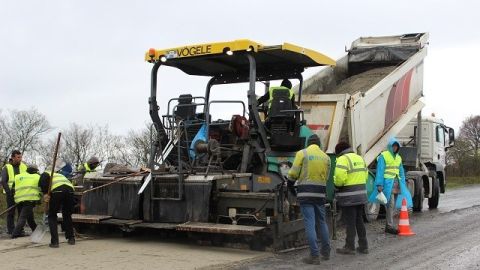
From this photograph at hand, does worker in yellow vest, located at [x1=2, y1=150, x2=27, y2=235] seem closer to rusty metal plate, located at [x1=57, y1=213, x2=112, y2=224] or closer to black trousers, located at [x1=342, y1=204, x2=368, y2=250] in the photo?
rusty metal plate, located at [x1=57, y1=213, x2=112, y2=224]

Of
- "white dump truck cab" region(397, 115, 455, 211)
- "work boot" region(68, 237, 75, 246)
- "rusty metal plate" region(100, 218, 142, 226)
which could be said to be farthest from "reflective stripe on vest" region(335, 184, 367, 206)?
"white dump truck cab" region(397, 115, 455, 211)

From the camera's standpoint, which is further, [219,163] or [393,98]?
[393,98]

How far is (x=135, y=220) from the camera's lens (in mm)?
8500

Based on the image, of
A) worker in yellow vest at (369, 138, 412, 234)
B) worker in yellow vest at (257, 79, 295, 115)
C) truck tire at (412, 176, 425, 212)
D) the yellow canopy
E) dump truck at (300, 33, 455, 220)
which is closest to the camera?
the yellow canopy

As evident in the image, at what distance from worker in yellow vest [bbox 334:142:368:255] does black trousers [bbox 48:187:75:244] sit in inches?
156

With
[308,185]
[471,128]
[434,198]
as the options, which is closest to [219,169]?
[308,185]

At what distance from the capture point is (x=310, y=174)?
7.23 metres

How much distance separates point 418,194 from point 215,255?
731 cm

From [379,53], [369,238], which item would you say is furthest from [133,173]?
[379,53]

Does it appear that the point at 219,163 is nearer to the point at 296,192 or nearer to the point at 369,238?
the point at 296,192

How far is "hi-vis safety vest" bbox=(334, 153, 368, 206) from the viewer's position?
A: 25.5 feet

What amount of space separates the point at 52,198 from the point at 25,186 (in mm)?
1513

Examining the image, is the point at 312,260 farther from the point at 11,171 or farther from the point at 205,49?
the point at 11,171

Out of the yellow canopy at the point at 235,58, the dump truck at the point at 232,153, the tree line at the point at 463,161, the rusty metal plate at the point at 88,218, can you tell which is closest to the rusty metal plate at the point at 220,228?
the dump truck at the point at 232,153
